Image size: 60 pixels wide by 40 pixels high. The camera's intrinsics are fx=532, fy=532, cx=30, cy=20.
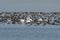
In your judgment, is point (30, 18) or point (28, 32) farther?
point (30, 18)

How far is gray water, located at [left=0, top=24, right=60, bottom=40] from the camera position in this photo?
24578 mm

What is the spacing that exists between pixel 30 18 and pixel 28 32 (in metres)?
6.11

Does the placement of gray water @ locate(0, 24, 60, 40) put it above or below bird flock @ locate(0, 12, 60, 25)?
above

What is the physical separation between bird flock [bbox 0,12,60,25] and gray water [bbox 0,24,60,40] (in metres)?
1.10

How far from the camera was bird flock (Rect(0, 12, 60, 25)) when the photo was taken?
32531 mm

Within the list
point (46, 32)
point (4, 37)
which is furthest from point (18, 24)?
point (4, 37)

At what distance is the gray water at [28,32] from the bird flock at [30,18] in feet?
3.62

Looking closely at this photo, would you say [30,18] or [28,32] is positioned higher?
[28,32]

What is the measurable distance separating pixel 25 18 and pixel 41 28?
493 centimetres

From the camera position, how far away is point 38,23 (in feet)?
105

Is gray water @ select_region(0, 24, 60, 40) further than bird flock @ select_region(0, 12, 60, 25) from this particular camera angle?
No

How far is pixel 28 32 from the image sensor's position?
91.1 feet

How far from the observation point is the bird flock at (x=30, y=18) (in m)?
32.5

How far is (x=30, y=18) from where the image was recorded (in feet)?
111
